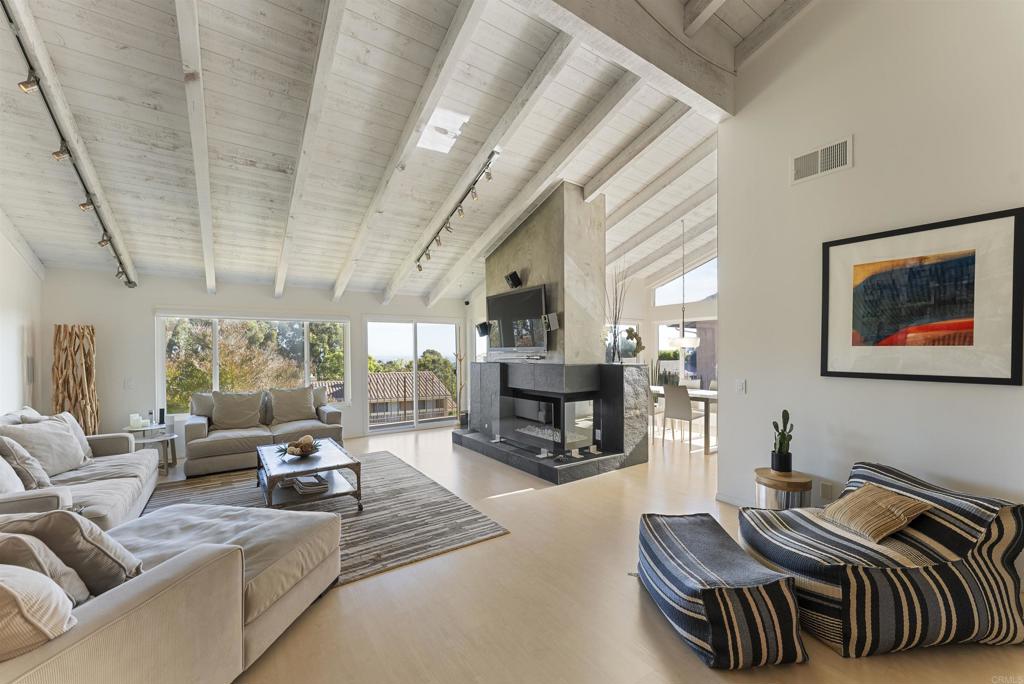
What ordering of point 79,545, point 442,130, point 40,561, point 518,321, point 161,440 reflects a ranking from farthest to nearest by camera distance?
point 518,321 < point 161,440 < point 442,130 < point 79,545 < point 40,561

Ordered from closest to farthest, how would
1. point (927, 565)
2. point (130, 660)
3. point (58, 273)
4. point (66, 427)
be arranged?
point (130, 660), point (927, 565), point (66, 427), point (58, 273)

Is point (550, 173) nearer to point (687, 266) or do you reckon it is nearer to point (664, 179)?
point (664, 179)

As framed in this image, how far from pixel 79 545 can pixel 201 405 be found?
14.3 ft

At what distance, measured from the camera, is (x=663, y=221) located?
20.1ft

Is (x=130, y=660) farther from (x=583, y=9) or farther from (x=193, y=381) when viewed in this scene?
(x=193, y=381)

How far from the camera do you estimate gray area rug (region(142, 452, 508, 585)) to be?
2.88 m

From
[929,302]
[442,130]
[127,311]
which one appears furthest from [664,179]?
[127,311]

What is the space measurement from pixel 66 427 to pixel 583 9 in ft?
16.4

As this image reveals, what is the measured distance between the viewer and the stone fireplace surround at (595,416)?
4672mm

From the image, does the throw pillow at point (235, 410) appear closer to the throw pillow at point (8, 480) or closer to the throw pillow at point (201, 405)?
the throw pillow at point (201, 405)

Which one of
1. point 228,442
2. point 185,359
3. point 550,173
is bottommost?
point 228,442

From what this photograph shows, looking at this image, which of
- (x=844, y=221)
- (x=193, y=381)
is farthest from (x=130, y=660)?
(x=193, y=381)

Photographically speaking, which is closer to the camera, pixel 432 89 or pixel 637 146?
pixel 432 89

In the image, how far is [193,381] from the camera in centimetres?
582
